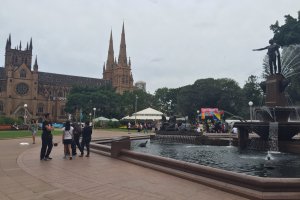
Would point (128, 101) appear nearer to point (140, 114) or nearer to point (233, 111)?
point (233, 111)

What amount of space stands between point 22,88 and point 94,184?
10437 centimetres

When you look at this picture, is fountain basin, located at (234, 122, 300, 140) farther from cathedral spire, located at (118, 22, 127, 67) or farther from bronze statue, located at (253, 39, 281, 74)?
cathedral spire, located at (118, 22, 127, 67)

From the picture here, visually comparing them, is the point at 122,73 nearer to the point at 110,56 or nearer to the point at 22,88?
the point at 110,56

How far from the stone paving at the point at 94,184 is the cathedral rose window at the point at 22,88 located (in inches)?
3928

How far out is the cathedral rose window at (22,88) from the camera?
331ft

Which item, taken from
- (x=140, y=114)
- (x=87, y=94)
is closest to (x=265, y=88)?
(x=140, y=114)

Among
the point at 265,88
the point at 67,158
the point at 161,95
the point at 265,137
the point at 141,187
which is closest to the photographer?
the point at 141,187

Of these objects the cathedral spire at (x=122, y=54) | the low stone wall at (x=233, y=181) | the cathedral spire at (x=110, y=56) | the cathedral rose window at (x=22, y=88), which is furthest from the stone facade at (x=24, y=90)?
the low stone wall at (x=233, y=181)

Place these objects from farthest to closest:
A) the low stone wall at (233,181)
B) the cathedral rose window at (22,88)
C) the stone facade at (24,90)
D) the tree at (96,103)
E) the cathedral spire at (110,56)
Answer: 1. the cathedral spire at (110,56)
2. the cathedral rose window at (22,88)
3. the stone facade at (24,90)
4. the tree at (96,103)
5. the low stone wall at (233,181)

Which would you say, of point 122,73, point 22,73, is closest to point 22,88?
point 22,73

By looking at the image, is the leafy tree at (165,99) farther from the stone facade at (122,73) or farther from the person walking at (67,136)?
the person walking at (67,136)

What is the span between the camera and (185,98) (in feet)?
266

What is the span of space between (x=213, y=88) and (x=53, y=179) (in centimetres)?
7348

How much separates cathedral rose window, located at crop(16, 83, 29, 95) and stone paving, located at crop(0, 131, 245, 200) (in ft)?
327
